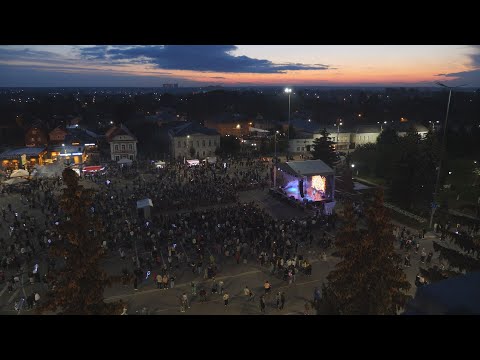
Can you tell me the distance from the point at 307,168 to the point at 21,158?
3025cm

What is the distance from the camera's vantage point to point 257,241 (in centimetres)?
1808

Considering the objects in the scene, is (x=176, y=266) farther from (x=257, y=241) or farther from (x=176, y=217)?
(x=176, y=217)

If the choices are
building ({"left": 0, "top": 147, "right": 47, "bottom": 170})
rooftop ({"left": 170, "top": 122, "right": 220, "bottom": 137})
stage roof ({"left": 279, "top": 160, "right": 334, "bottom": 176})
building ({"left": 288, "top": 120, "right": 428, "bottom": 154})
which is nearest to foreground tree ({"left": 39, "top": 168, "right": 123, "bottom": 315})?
stage roof ({"left": 279, "top": 160, "right": 334, "bottom": 176})

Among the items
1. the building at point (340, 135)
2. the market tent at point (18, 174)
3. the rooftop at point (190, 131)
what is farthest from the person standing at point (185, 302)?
the building at point (340, 135)

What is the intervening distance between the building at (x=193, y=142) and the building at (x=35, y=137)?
19.8 m

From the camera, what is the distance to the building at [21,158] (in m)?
38.5

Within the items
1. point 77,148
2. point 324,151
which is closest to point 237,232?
point 324,151

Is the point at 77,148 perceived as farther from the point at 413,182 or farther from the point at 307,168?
the point at 413,182

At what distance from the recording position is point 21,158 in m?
39.0

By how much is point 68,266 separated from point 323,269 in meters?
10.9

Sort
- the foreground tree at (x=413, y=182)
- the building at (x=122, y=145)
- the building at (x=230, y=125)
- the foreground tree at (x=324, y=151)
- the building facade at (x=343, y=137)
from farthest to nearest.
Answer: the building at (x=230, y=125)
the building facade at (x=343, y=137)
the building at (x=122, y=145)
the foreground tree at (x=324, y=151)
the foreground tree at (x=413, y=182)

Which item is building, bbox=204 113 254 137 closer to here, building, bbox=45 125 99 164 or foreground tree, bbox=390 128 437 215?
building, bbox=45 125 99 164

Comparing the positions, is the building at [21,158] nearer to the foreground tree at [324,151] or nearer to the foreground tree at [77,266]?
the foreground tree at [324,151]
